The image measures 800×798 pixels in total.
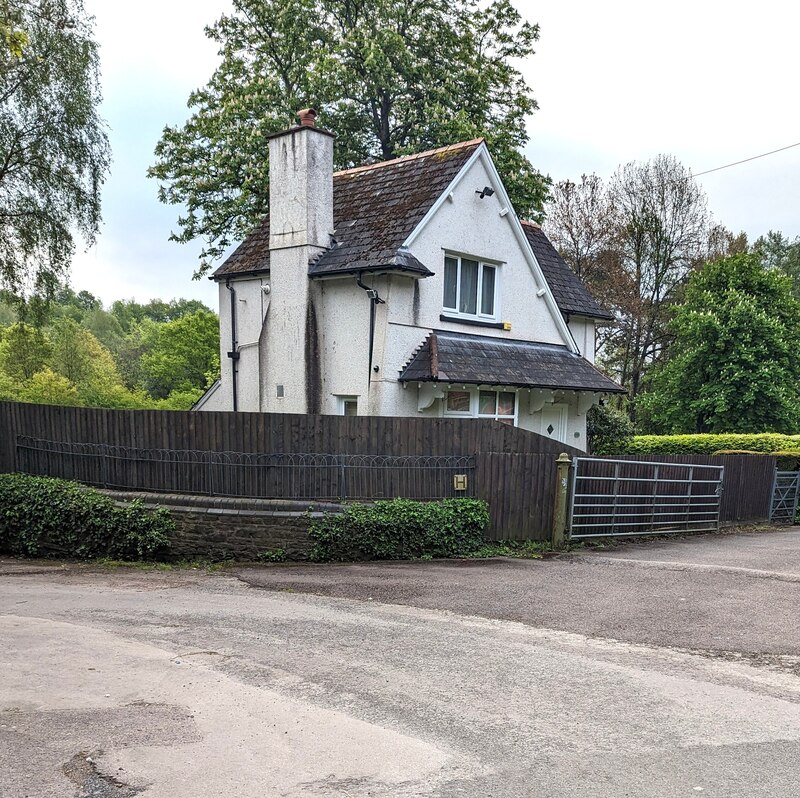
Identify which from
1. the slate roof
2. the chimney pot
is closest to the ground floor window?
the slate roof

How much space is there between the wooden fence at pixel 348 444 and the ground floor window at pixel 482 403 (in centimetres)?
327

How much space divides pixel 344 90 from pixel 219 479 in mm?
19644

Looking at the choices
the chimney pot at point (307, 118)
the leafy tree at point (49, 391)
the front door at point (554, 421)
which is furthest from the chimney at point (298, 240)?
the leafy tree at point (49, 391)

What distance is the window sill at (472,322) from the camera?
16.5 meters

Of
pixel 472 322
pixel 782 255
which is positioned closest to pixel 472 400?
pixel 472 322

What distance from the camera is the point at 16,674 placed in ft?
19.8

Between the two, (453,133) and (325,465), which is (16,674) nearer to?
(325,465)

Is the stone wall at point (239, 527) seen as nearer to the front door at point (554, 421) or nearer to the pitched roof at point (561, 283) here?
the front door at point (554, 421)

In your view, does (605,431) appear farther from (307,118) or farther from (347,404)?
(307,118)

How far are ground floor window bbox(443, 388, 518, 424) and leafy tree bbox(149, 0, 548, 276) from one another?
1180cm

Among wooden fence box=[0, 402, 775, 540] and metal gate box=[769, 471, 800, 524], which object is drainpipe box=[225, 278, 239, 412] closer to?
wooden fence box=[0, 402, 775, 540]

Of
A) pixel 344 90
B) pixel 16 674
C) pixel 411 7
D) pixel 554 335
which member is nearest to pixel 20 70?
pixel 344 90

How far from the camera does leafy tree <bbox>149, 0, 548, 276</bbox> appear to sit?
2595 centimetres

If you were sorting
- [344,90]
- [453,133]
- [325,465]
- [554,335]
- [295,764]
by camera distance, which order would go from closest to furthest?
[295,764]
[325,465]
[554,335]
[453,133]
[344,90]
